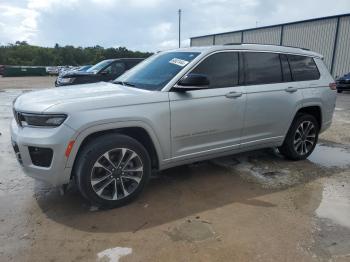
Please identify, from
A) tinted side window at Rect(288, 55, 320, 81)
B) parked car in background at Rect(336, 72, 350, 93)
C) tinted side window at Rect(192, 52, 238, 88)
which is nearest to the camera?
tinted side window at Rect(192, 52, 238, 88)

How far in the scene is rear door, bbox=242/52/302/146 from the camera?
4.74m

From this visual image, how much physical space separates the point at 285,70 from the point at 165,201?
2.78m

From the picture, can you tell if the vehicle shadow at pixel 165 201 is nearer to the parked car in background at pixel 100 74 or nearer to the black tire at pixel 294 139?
the black tire at pixel 294 139

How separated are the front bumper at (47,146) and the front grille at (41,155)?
1.1 inches

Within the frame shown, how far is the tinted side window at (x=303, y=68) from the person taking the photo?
5324 mm

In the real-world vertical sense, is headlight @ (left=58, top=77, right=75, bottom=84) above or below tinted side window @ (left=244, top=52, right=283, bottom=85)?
below

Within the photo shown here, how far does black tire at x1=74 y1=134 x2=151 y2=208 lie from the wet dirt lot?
14 centimetres

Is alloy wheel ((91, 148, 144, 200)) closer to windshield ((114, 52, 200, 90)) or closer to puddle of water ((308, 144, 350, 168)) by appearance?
windshield ((114, 52, 200, 90))

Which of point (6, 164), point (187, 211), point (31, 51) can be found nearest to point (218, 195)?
point (187, 211)

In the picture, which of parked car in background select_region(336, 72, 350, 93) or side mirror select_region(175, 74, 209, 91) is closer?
side mirror select_region(175, 74, 209, 91)

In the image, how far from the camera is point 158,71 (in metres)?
4.49

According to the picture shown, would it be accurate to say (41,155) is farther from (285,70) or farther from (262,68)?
(285,70)

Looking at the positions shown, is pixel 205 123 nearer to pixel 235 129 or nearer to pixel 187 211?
pixel 235 129

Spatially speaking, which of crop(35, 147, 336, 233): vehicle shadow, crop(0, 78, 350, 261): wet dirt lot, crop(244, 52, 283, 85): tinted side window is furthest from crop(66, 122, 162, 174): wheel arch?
crop(244, 52, 283, 85): tinted side window
